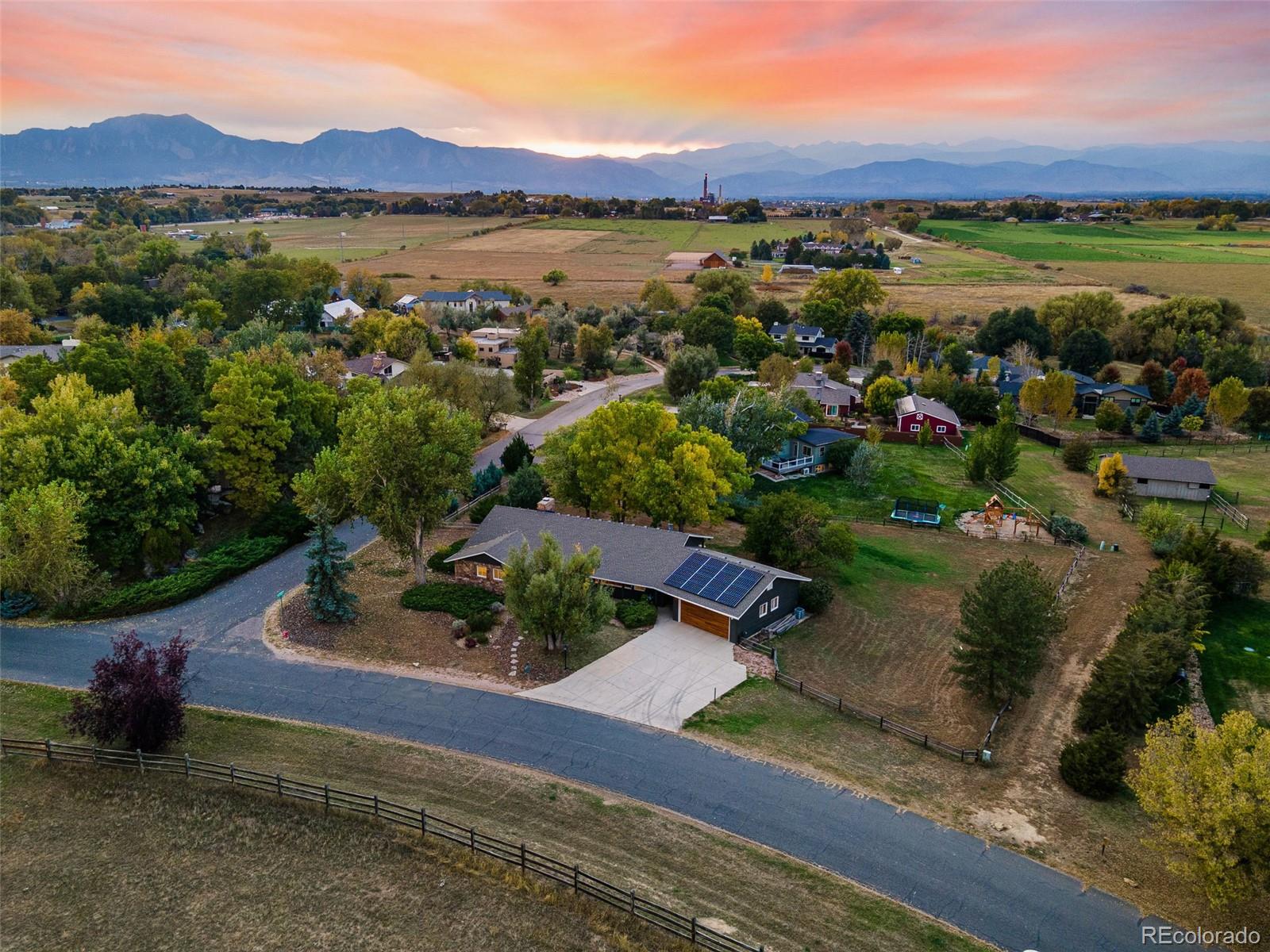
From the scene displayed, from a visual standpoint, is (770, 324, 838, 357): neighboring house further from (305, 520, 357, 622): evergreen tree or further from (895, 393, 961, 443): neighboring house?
(305, 520, 357, 622): evergreen tree

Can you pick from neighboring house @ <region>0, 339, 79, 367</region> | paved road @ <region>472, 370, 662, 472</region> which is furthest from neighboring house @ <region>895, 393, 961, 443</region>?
neighboring house @ <region>0, 339, 79, 367</region>

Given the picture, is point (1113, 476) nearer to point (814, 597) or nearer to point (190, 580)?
point (814, 597)

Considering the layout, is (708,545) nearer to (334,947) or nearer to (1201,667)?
(1201,667)

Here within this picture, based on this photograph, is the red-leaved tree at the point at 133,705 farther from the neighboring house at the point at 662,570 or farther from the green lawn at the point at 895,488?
the green lawn at the point at 895,488

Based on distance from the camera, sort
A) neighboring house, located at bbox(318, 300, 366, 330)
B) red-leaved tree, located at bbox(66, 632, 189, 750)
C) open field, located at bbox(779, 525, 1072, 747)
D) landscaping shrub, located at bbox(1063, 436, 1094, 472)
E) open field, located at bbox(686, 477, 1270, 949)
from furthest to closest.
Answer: neighboring house, located at bbox(318, 300, 366, 330) → landscaping shrub, located at bbox(1063, 436, 1094, 472) → open field, located at bbox(779, 525, 1072, 747) → red-leaved tree, located at bbox(66, 632, 189, 750) → open field, located at bbox(686, 477, 1270, 949)

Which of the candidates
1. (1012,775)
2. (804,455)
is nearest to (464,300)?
(804,455)

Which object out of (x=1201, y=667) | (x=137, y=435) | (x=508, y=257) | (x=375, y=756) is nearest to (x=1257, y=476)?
(x=1201, y=667)

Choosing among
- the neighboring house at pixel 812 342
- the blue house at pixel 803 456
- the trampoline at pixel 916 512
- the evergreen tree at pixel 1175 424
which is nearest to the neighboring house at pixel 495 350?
the neighboring house at pixel 812 342

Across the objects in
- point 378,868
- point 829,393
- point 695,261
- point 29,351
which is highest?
point 695,261
